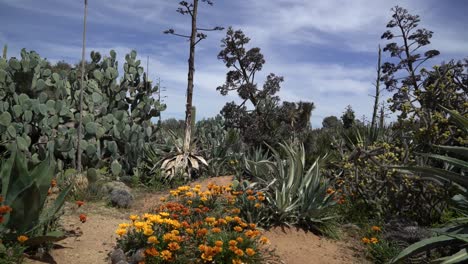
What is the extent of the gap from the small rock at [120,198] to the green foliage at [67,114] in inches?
86.5

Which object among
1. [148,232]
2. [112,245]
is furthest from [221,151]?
[148,232]

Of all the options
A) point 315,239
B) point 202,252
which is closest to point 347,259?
point 315,239

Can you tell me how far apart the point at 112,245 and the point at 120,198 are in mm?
2319

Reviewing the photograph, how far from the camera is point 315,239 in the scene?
5.48 meters

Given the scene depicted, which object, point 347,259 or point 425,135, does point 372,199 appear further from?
point 347,259

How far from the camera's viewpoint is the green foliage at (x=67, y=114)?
8797 millimetres

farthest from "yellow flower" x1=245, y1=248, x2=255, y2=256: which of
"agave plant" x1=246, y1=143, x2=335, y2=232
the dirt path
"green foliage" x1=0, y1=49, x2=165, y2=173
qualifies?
"green foliage" x1=0, y1=49, x2=165, y2=173

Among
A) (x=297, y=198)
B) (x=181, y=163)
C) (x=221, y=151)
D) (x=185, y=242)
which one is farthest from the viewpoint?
(x=221, y=151)

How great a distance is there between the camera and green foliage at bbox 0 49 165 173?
28.9 feet

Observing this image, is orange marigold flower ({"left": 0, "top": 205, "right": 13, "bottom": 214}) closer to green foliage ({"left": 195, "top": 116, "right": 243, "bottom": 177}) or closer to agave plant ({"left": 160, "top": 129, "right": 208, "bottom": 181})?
agave plant ({"left": 160, "top": 129, "right": 208, "bottom": 181})

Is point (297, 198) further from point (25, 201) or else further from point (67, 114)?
point (67, 114)

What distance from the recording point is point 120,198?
7043mm

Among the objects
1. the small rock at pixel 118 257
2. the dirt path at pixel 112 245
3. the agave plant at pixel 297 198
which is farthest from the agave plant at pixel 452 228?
the small rock at pixel 118 257

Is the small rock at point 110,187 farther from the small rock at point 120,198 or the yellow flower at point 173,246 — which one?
the yellow flower at point 173,246
